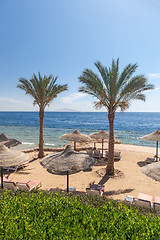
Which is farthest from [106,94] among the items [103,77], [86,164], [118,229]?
[118,229]

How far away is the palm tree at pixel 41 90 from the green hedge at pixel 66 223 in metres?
10.4

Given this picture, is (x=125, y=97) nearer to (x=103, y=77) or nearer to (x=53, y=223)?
(x=103, y=77)

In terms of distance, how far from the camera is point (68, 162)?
6820 mm

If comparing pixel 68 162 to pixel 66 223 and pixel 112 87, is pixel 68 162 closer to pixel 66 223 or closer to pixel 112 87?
pixel 66 223

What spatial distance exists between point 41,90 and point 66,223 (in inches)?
468

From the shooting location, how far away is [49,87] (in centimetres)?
1412

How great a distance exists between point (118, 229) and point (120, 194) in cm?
487

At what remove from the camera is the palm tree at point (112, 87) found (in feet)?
31.7

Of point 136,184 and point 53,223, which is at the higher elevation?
point 53,223

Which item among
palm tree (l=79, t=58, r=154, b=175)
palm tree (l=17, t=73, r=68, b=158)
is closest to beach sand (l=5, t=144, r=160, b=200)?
palm tree (l=79, t=58, r=154, b=175)

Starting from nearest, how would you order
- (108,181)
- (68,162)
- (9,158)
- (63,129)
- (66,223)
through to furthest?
(66,223)
(68,162)
(9,158)
(108,181)
(63,129)

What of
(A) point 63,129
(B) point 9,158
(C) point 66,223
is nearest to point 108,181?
(B) point 9,158

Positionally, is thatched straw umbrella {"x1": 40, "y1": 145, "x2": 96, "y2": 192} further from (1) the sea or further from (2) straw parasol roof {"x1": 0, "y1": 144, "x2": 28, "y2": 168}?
(1) the sea

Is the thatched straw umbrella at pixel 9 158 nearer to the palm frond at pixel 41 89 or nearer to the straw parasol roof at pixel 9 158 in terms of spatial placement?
the straw parasol roof at pixel 9 158
